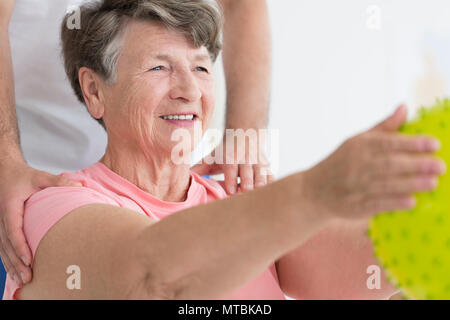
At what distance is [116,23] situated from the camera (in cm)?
135

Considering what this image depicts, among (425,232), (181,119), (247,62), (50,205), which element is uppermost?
(247,62)

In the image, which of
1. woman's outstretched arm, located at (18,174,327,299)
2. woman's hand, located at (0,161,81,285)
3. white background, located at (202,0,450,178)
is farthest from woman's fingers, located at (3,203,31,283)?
white background, located at (202,0,450,178)

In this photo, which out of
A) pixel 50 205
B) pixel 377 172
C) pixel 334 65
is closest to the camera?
pixel 377 172

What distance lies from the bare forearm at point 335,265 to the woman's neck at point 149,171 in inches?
12.0

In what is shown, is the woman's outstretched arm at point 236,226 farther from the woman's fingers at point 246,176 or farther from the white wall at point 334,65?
the white wall at point 334,65

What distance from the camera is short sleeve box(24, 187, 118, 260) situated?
107 cm

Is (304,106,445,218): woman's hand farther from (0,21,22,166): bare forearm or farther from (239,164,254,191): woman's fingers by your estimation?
(0,21,22,166): bare forearm

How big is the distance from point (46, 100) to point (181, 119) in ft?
1.87

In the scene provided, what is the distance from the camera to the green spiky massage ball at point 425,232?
653mm

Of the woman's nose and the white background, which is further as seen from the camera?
the white background

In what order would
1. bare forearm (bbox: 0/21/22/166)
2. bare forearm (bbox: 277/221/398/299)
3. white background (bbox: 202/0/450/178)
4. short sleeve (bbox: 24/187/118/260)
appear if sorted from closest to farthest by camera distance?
short sleeve (bbox: 24/187/118/260) < bare forearm (bbox: 277/221/398/299) < bare forearm (bbox: 0/21/22/166) < white background (bbox: 202/0/450/178)

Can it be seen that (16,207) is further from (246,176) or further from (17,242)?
(246,176)

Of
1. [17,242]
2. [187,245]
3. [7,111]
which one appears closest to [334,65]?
[7,111]

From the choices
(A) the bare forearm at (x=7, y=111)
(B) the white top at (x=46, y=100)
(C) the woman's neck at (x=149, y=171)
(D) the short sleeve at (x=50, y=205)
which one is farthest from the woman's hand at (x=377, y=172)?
(B) the white top at (x=46, y=100)
